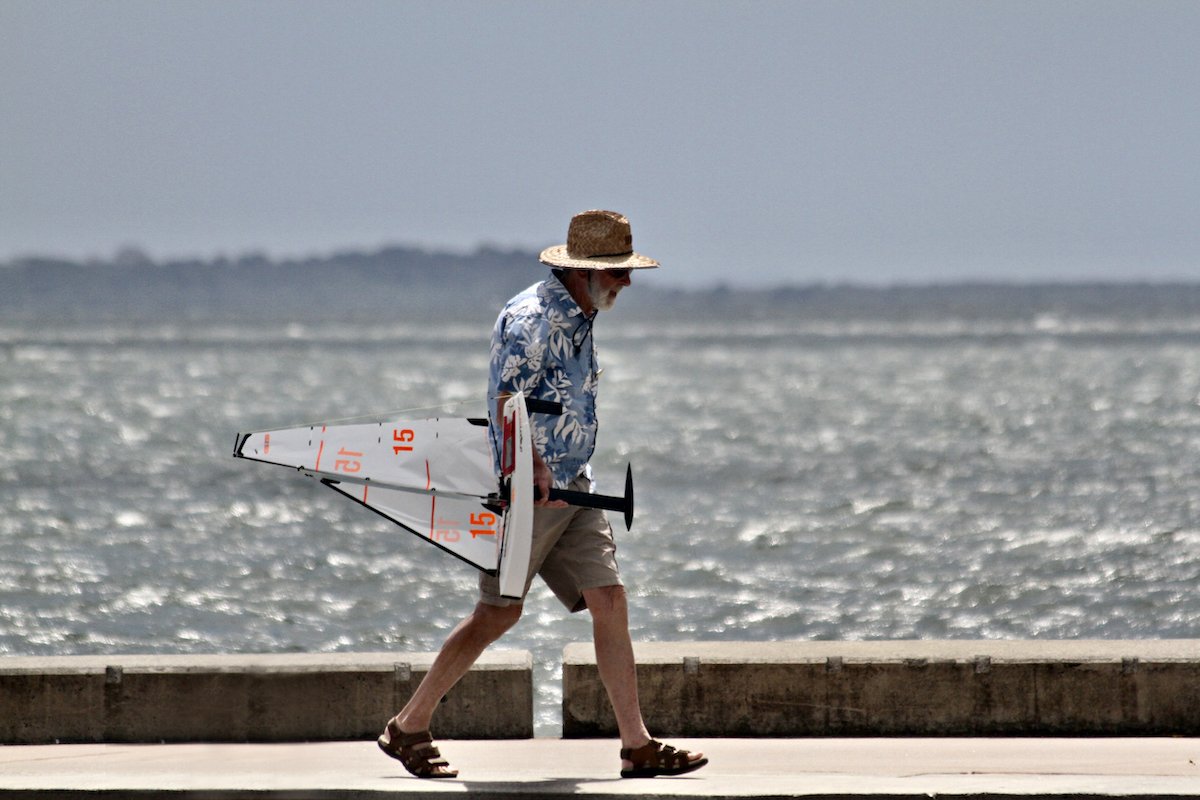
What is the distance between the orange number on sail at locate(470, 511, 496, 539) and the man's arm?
357 mm

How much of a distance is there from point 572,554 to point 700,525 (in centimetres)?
1805

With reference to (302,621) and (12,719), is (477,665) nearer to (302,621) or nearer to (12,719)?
(12,719)

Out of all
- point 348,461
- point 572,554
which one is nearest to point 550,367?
point 572,554

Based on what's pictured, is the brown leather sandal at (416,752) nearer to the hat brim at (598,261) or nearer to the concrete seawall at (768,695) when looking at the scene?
the concrete seawall at (768,695)

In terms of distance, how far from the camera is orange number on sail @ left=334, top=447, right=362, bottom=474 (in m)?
5.07

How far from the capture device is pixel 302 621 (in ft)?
50.0

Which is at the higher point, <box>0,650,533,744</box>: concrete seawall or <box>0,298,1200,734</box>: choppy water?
<box>0,650,533,744</box>: concrete seawall

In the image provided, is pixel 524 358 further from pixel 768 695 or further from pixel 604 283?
pixel 768 695

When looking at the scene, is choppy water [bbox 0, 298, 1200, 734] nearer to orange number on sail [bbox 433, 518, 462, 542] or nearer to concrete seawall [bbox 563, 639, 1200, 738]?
orange number on sail [bbox 433, 518, 462, 542]

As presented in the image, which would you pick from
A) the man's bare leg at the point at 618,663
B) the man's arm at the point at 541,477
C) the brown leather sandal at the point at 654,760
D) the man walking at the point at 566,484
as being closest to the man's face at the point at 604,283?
the man walking at the point at 566,484

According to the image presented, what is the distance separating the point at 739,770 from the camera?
498 centimetres

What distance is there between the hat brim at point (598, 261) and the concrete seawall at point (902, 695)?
1.49 meters

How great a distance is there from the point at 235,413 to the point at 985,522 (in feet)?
102

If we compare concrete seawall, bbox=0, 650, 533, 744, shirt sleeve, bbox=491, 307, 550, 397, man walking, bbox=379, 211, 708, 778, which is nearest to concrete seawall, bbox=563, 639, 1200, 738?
concrete seawall, bbox=0, 650, 533, 744
